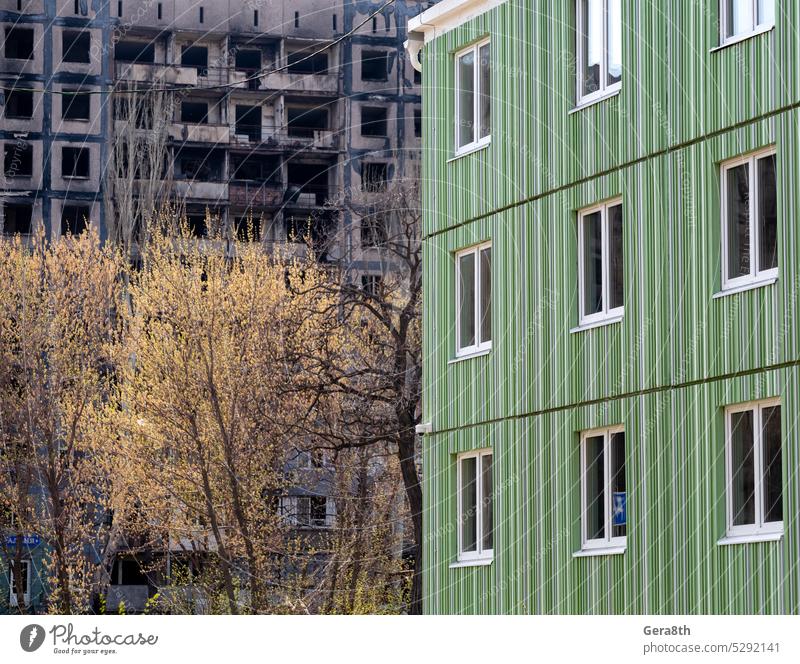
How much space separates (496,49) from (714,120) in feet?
25.2

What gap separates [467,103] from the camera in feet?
106

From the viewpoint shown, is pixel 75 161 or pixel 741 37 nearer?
pixel 741 37

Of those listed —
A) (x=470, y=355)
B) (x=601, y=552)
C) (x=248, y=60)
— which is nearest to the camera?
(x=601, y=552)

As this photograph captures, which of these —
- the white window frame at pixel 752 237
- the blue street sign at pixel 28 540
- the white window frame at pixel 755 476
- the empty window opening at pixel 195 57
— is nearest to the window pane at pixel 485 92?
the white window frame at pixel 752 237

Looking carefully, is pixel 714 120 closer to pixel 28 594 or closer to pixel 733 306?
pixel 733 306

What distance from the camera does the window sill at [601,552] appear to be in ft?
83.5

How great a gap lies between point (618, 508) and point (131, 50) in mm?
68821

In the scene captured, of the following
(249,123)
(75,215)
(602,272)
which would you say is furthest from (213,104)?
(602,272)

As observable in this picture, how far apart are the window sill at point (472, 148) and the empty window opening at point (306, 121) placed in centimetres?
5897

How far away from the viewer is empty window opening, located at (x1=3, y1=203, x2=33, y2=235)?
268 feet

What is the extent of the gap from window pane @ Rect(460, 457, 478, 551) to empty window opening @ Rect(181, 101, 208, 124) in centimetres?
6107

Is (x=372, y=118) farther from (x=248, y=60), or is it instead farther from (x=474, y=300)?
(x=474, y=300)

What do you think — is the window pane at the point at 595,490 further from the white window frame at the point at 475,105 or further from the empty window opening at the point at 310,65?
the empty window opening at the point at 310,65

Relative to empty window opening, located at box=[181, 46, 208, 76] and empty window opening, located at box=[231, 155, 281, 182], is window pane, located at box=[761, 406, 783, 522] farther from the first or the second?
empty window opening, located at box=[181, 46, 208, 76]
